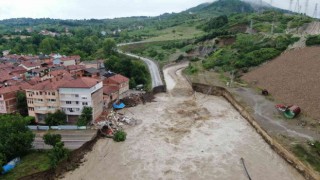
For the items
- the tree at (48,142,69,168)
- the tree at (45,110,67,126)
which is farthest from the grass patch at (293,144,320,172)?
the tree at (45,110,67,126)

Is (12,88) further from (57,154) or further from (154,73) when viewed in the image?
(154,73)

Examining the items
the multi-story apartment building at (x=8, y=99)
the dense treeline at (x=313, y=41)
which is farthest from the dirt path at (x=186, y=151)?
the dense treeline at (x=313, y=41)

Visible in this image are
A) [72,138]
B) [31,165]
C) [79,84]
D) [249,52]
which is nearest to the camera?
[31,165]

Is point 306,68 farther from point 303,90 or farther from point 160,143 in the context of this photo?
point 160,143

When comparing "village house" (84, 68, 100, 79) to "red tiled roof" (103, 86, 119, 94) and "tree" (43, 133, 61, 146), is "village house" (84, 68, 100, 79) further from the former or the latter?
"tree" (43, 133, 61, 146)

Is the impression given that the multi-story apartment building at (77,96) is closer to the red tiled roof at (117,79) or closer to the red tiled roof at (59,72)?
the red tiled roof at (117,79)

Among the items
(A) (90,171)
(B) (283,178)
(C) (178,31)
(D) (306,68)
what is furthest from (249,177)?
(C) (178,31)

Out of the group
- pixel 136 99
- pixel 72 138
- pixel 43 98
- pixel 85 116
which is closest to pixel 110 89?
pixel 136 99
